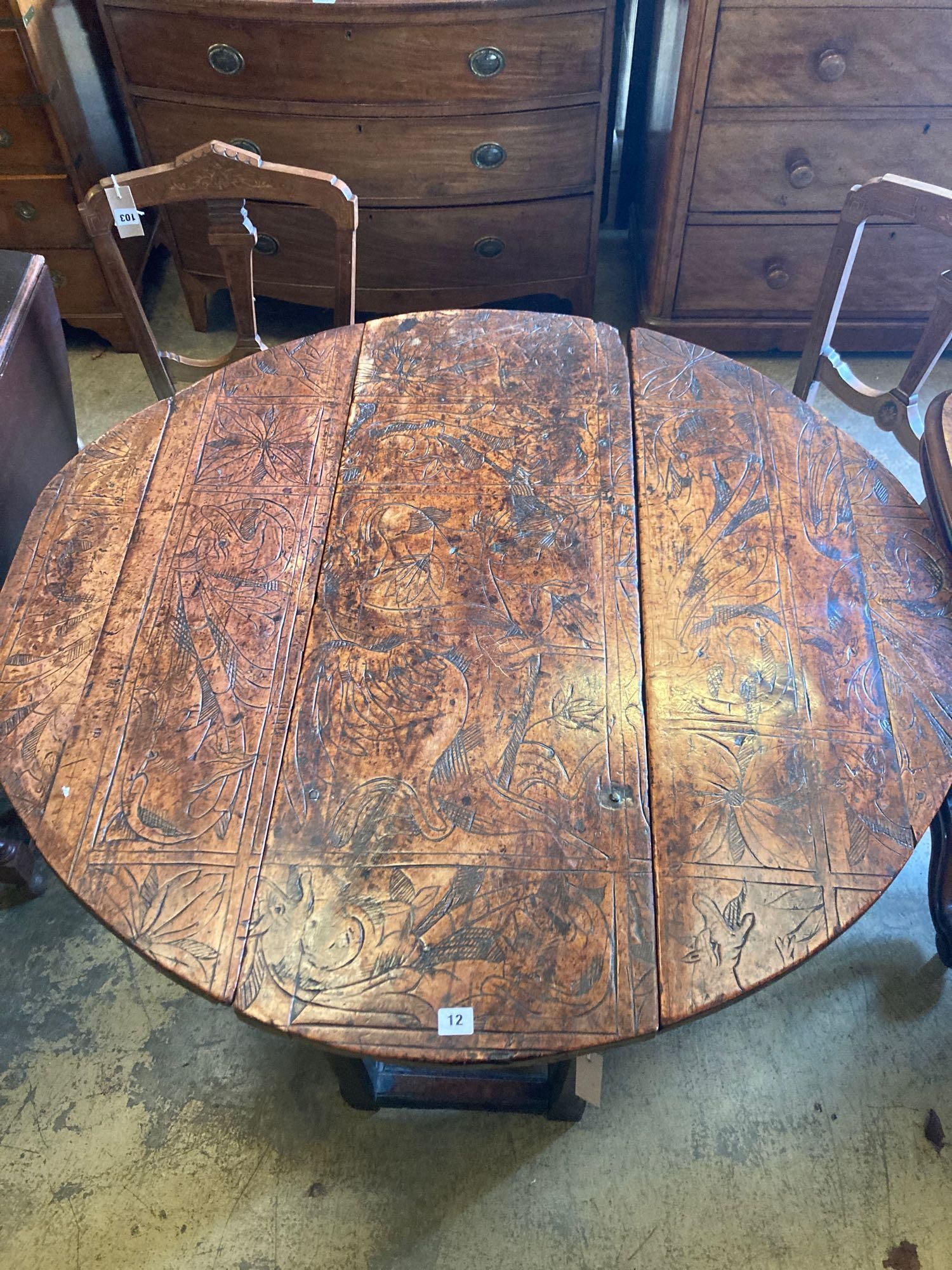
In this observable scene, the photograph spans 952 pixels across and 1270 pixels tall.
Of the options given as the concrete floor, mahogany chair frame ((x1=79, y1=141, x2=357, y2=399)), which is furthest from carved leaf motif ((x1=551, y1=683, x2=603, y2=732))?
mahogany chair frame ((x1=79, y1=141, x2=357, y2=399))

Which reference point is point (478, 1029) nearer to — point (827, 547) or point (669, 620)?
point (669, 620)

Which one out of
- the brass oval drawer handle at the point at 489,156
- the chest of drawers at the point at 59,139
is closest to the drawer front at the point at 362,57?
the brass oval drawer handle at the point at 489,156

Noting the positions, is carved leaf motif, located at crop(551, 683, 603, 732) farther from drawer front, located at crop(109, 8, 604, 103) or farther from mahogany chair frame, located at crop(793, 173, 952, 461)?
drawer front, located at crop(109, 8, 604, 103)

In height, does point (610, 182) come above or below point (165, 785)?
below

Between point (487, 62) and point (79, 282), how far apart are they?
1345 millimetres

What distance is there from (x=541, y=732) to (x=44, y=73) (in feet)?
7.25

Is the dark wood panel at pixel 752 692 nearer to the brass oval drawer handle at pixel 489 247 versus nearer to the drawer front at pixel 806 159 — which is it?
the drawer front at pixel 806 159

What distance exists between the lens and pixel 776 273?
249cm

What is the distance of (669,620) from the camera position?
1248 millimetres

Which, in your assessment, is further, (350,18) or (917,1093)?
(350,18)

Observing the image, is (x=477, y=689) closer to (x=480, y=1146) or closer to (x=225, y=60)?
(x=480, y=1146)

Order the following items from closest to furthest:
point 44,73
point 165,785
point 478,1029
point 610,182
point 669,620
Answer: point 478,1029 → point 165,785 → point 669,620 → point 44,73 → point 610,182

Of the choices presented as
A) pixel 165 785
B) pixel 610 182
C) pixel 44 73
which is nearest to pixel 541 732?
pixel 165 785

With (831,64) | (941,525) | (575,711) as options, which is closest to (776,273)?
(831,64)
